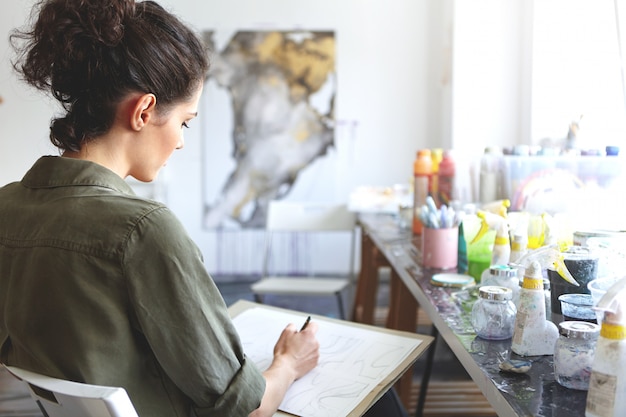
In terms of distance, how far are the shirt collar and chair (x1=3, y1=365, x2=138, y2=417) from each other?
26 centimetres

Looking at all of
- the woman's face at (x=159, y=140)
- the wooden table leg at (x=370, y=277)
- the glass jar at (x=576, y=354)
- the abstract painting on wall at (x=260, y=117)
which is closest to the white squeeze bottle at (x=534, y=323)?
the glass jar at (x=576, y=354)

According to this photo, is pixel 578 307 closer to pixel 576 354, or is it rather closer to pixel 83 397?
pixel 576 354

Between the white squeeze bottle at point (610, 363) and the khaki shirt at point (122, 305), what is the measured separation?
0.44m

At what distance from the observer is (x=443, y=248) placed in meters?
1.69

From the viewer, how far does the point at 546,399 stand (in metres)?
0.82

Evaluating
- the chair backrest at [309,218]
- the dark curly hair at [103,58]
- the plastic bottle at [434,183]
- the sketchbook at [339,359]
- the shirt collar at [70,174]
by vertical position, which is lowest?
the sketchbook at [339,359]

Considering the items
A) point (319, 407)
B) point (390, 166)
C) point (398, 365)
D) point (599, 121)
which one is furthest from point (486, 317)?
point (390, 166)

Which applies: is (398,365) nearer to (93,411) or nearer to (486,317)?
(486,317)

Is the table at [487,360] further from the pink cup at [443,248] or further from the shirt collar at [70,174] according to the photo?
the shirt collar at [70,174]

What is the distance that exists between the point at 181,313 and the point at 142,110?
308mm

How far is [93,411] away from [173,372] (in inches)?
4.2

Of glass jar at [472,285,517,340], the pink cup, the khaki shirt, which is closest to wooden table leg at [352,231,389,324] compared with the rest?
the pink cup

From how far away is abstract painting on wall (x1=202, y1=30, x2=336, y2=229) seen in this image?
4344 mm

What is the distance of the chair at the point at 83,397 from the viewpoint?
718mm
